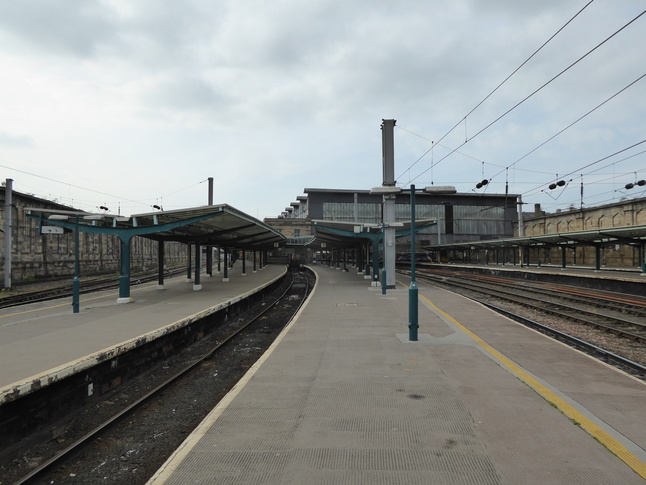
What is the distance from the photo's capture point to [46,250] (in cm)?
2872

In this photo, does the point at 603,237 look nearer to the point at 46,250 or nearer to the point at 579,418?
the point at 579,418

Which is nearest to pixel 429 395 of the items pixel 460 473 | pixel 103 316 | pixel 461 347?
pixel 460 473

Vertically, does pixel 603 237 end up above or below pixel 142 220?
below

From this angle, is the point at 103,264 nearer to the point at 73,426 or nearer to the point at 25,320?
the point at 25,320

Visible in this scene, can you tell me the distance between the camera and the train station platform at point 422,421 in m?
3.32

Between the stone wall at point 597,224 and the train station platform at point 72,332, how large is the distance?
3600 cm

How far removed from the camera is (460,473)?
128 inches

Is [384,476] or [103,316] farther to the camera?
[103,316]

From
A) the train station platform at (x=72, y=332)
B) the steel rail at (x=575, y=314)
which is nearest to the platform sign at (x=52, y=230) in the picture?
the train station platform at (x=72, y=332)

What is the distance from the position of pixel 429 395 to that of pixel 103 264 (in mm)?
39583

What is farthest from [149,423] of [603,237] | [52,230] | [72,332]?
[603,237]

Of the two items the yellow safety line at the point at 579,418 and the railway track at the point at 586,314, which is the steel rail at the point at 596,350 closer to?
the railway track at the point at 586,314

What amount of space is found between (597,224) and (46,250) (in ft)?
172

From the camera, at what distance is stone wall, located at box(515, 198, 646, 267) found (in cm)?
3606
